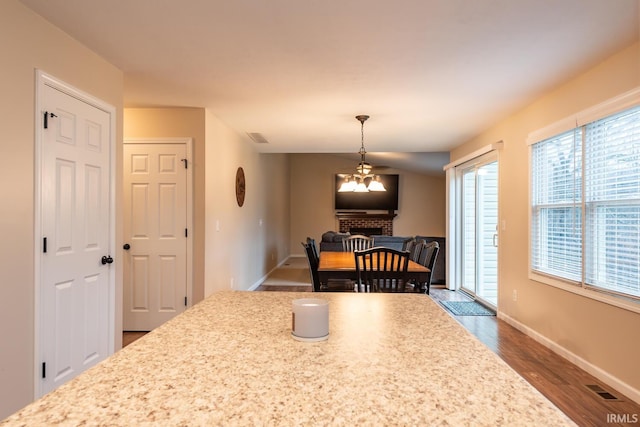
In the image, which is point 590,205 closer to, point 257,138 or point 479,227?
point 479,227

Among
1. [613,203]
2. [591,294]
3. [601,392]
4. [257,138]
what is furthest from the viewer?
[257,138]

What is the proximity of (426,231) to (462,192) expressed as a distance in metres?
4.77

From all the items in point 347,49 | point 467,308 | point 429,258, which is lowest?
point 467,308

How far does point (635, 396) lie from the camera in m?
2.42

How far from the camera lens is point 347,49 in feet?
8.32

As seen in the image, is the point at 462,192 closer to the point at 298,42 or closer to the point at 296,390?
the point at 298,42

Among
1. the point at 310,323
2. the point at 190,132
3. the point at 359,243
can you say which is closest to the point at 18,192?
the point at 310,323

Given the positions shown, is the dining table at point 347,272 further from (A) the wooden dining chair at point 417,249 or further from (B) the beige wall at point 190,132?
(B) the beige wall at point 190,132

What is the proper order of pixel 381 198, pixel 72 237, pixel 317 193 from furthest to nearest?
pixel 317 193 → pixel 381 198 → pixel 72 237

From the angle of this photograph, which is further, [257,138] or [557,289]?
[257,138]

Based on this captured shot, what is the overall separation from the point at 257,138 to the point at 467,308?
3.60 meters

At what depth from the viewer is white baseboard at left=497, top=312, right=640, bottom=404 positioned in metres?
2.48

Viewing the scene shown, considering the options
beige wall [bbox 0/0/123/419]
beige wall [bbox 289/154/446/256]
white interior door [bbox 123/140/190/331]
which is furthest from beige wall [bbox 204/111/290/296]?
beige wall [bbox 289/154/446/256]

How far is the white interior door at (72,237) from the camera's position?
87.0 inches
